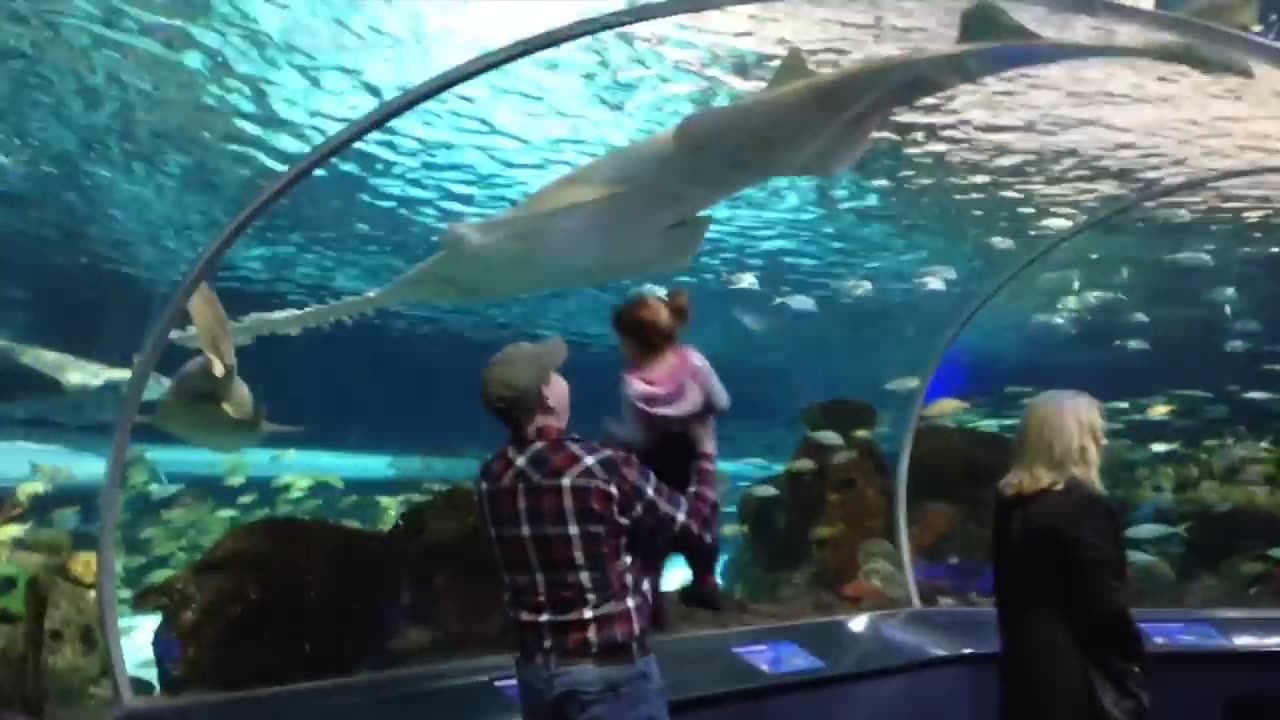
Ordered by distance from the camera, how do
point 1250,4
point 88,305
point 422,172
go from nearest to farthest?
1. point 1250,4
2. point 88,305
3. point 422,172

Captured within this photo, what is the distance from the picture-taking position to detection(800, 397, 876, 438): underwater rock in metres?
7.45

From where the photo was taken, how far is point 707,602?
9.07 feet

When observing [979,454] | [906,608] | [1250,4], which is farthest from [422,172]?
[979,454]

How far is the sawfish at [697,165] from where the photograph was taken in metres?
4.00

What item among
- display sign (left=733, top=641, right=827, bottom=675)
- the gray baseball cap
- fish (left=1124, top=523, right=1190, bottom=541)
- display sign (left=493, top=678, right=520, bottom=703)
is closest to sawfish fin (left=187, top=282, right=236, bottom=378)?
display sign (left=493, top=678, right=520, bottom=703)

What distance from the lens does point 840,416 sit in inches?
300

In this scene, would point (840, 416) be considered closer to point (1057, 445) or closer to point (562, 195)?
point (562, 195)

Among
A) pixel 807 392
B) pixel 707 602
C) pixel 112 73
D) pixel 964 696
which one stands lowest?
pixel 964 696

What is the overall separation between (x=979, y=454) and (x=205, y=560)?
5.58 metres

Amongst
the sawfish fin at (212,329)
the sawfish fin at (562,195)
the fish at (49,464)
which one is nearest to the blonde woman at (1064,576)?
the sawfish fin at (562,195)

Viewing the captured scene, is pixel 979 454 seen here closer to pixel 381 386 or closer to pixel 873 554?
pixel 873 554

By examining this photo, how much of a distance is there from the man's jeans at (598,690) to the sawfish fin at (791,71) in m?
2.70

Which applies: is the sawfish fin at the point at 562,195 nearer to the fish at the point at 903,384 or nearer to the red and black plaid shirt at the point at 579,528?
the red and black plaid shirt at the point at 579,528

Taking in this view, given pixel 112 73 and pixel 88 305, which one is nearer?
pixel 112 73
